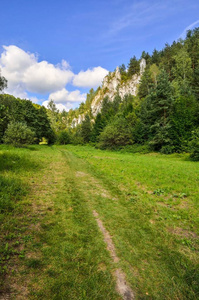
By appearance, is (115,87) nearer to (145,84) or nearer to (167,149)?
(145,84)

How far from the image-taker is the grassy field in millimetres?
3031

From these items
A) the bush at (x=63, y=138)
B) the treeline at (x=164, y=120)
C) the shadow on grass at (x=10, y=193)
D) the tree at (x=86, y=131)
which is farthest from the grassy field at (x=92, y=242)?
the tree at (x=86, y=131)

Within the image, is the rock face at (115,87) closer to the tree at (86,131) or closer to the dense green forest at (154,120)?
the dense green forest at (154,120)

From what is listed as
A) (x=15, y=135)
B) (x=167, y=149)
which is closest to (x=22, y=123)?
(x=15, y=135)

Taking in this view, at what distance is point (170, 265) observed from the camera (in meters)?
3.70

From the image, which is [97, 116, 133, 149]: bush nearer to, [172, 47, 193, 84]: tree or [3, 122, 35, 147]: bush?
[3, 122, 35, 147]: bush

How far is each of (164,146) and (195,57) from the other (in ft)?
181

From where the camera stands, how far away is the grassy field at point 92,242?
3031 millimetres

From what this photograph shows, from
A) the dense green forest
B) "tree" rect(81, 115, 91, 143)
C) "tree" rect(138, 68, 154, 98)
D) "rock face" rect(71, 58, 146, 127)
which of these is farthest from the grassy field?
"rock face" rect(71, 58, 146, 127)

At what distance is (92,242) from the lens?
438 cm

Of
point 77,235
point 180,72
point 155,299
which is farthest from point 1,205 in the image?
point 180,72

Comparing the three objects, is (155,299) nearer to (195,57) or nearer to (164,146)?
(164,146)

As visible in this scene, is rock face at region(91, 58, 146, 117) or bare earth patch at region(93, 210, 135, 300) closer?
bare earth patch at region(93, 210, 135, 300)

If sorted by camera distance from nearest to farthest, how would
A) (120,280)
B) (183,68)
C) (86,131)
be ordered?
(120,280) < (183,68) < (86,131)
